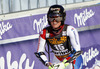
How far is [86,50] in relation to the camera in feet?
38.9

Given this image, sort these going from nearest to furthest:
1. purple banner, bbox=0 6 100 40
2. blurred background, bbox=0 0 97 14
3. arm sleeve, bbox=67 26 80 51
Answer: arm sleeve, bbox=67 26 80 51 < purple banner, bbox=0 6 100 40 < blurred background, bbox=0 0 97 14

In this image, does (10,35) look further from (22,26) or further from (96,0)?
(96,0)

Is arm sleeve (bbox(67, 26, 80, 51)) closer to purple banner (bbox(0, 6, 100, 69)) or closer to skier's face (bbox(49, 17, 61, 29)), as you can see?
skier's face (bbox(49, 17, 61, 29))

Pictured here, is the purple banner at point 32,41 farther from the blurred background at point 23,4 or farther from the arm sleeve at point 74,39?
the arm sleeve at point 74,39

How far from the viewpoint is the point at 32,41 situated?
38.3 feet

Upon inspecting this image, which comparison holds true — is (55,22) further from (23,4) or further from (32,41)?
(23,4)

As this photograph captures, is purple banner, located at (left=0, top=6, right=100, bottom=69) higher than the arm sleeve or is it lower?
lower

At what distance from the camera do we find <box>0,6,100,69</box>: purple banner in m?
11.5

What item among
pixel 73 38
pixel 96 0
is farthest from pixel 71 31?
pixel 96 0

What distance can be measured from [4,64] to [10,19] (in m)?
1.38

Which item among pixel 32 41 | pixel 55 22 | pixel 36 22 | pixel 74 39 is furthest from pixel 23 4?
pixel 74 39

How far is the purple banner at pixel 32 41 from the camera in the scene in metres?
11.5

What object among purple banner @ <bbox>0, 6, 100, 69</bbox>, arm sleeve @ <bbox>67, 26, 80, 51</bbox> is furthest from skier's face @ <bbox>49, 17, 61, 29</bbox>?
purple banner @ <bbox>0, 6, 100, 69</bbox>

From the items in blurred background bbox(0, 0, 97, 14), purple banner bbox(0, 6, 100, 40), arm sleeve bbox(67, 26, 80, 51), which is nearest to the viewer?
arm sleeve bbox(67, 26, 80, 51)
